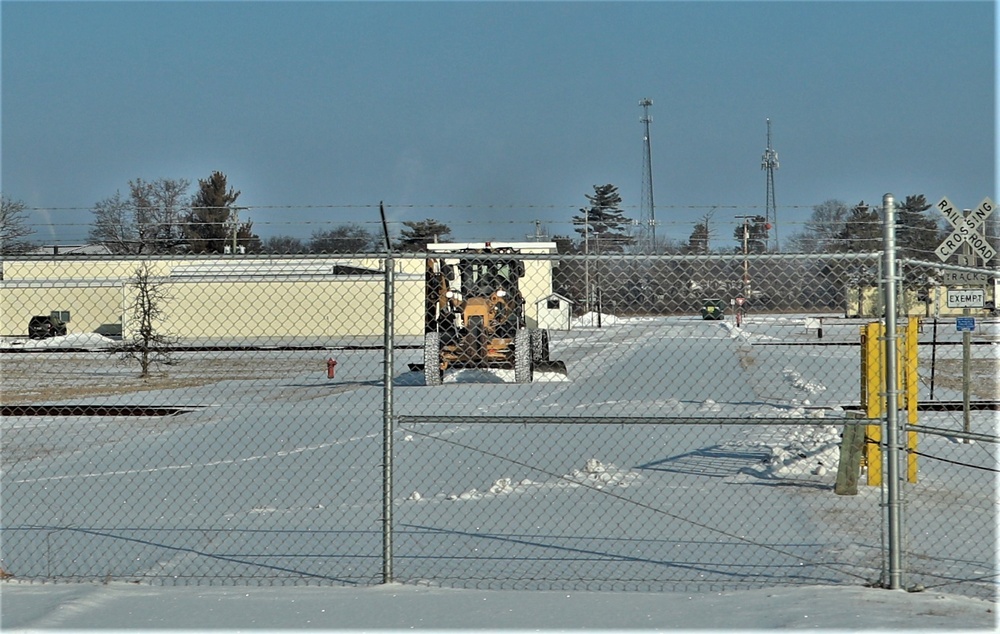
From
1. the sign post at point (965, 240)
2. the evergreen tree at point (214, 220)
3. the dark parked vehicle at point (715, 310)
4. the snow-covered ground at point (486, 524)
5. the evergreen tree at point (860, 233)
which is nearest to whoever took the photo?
the snow-covered ground at point (486, 524)

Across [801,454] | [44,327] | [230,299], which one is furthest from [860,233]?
[44,327]

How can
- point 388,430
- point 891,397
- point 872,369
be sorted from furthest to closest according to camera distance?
1. point 872,369
2. point 388,430
3. point 891,397

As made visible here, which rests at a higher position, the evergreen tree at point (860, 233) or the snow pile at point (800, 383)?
the evergreen tree at point (860, 233)

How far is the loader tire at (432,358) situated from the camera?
21.2 meters

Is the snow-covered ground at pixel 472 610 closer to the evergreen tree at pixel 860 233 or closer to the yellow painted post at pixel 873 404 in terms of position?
the yellow painted post at pixel 873 404

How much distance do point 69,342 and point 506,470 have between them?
129 ft

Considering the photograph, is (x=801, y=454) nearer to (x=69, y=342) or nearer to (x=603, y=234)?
(x=603, y=234)

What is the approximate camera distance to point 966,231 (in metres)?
14.9

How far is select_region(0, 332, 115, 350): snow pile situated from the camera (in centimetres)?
4212

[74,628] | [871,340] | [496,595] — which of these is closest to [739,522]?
[871,340]

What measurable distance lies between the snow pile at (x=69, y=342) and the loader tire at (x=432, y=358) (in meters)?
24.8

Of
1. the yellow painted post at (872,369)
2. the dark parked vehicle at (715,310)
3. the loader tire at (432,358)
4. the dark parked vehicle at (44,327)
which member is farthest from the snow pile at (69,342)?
the yellow painted post at (872,369)

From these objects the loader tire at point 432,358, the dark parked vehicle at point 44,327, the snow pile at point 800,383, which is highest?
the dark parked vehicle at point 44,327

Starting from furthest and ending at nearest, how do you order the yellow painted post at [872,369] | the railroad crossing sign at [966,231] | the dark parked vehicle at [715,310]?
1. the dark parked vehicle at [715,310]
2. the railroad crossing sign at [966,231]
3. the yellow painted post at [872,369]
